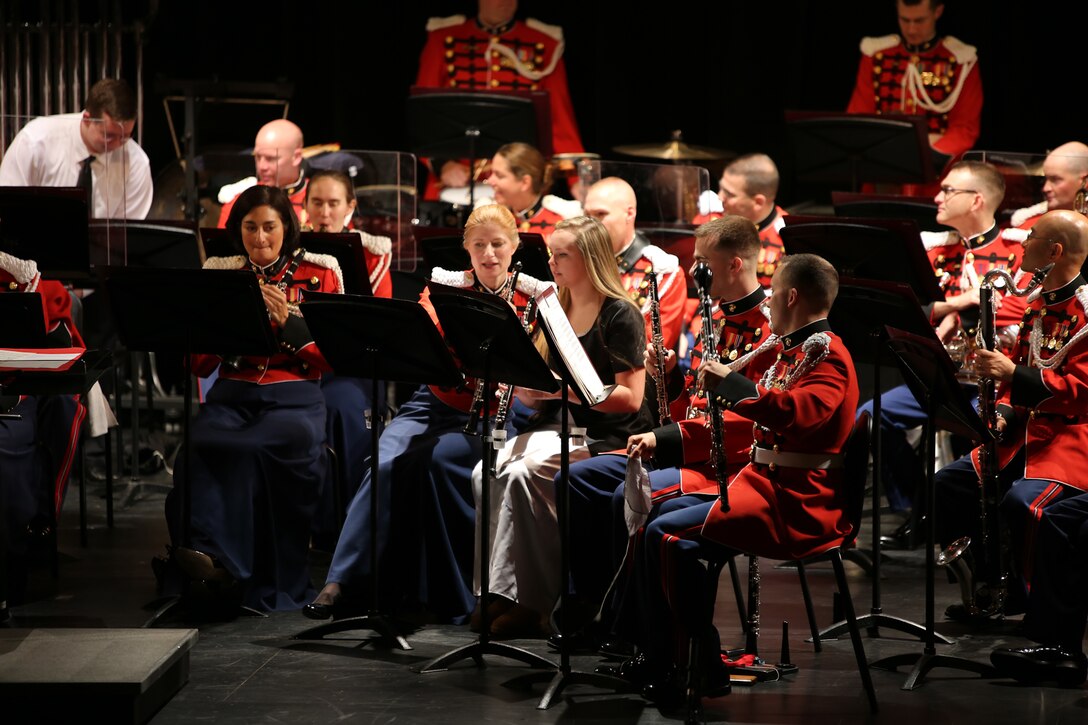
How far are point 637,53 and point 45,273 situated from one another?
17.7 ft

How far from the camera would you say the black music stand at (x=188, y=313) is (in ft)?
16.8

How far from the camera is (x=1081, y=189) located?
671 cm

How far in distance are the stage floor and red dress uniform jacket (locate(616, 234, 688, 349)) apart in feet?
4.13

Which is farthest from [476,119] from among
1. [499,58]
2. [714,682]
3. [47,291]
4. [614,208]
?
[714,682]

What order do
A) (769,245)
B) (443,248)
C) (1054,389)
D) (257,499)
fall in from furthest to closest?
(769,245)
(443,248)
(257,499)
(1054,389)

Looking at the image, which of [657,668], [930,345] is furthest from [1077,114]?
[657,668]

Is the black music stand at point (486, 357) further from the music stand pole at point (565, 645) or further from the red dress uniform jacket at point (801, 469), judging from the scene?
the red dress uniform jacket at point (801, 469)

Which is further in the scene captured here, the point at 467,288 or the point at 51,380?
the point at 467,288

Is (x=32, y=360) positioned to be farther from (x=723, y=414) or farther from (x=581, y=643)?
(x=723, y=414)

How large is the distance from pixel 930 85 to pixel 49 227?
5442 millimetres

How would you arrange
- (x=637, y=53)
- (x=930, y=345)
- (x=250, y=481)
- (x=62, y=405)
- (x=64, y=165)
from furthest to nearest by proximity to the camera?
(x=637, y=53) < (x=64, y=165) < (x=62, y=405) < (x=250, y=481) < (x=930, y=345)

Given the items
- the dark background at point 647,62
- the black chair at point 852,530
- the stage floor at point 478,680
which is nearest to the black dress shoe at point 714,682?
the stage floor at point 478,680

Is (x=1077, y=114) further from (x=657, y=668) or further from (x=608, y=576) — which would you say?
(x=657, y=668)

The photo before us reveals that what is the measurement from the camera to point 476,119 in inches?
307
